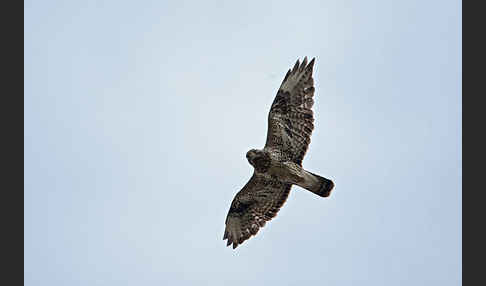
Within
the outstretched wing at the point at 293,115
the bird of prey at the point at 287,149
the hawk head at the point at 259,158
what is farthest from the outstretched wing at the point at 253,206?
the outstretched wing at the point at 293,115

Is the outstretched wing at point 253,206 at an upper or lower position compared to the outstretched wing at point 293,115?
lower

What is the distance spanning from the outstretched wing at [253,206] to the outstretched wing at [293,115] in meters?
0.78

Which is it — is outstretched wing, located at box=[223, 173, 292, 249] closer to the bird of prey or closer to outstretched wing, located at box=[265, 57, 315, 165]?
the bird of prey

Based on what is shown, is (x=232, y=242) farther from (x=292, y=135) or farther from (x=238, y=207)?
(x=292, y=135)

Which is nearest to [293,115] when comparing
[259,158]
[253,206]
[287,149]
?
[287,149]

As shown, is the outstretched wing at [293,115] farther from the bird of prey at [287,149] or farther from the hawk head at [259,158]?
the hawk head at [259,158]

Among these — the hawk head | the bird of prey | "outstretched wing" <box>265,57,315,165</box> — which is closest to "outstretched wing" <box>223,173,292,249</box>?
the bird of prey

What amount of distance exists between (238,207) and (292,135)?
2.06 m

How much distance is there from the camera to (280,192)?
14.4 metres

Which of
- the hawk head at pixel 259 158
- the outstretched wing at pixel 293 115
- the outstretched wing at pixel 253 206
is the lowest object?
the outstretched wing at pixel 253 206

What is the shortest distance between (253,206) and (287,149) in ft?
5.06

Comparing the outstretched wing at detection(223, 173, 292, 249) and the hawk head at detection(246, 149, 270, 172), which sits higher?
the hawk head at detection(246, 149, 270, 172)

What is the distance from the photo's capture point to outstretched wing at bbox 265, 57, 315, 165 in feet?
45.3

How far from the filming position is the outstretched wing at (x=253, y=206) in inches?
565
